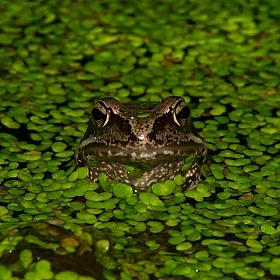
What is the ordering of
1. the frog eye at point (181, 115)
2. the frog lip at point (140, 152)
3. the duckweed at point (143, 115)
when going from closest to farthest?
1. the duckweed at point (143, 115)
2. the frog lip at point (140, 152)
3. the frog eye at point (181, 115)

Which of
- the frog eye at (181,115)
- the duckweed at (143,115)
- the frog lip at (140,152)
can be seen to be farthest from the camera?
the frog eye at (181,115)

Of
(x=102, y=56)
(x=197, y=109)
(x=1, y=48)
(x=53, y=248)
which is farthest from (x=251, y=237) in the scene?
(x=1, y=48)

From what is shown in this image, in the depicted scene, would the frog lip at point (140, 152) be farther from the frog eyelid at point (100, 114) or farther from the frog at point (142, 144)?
the frog eyelid at point (100, 114)

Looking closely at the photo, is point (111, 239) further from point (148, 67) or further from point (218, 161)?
point (148, 67)

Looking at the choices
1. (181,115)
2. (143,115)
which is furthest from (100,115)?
(181,115)

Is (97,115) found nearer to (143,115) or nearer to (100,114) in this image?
(100,114)

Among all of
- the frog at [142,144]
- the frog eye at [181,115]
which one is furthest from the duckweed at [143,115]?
the frog eye at [181,115]

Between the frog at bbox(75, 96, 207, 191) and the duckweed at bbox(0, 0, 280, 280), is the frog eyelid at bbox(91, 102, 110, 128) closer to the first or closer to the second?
the frog at bbox(75, 96, 207, 191)
